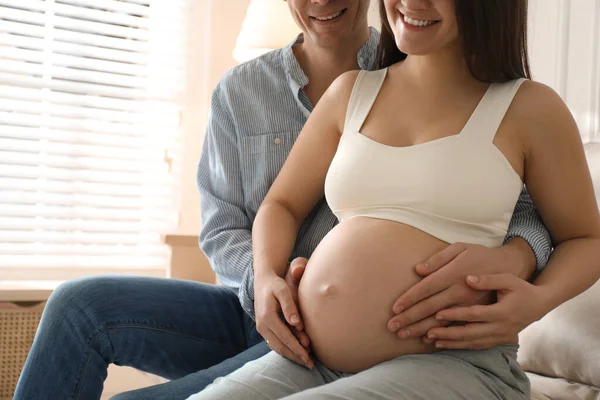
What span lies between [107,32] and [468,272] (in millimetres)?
2473

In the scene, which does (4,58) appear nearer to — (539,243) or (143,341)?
(143,341)

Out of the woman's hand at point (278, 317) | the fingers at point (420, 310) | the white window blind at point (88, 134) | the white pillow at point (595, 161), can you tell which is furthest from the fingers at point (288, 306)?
the white window blind at point (88, 134)

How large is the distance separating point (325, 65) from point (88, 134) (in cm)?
179

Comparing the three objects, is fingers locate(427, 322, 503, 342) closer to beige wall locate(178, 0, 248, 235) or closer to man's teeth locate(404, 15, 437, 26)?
man's teeth locate(404, 15, 437, 26)

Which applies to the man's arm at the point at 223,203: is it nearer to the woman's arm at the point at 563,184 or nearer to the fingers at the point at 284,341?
the fingers at the point at 284,341

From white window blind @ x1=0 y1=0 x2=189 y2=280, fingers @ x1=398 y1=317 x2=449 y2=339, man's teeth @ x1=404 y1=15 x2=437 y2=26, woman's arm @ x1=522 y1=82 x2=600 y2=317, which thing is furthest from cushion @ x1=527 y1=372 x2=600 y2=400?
white window blind @ x1=0 y1=0 x2=189 y2=280

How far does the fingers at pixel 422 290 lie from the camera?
104 centimetres

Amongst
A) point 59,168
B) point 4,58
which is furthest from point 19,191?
point 4,58

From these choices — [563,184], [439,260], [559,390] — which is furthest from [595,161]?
[439,260]

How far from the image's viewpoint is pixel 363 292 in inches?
42.6

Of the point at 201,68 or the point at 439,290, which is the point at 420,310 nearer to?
the point at 439,290

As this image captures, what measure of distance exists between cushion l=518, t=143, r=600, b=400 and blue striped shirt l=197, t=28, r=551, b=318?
58 cm

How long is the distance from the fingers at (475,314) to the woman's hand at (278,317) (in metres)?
0.22

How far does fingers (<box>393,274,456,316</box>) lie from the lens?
1045 millimetres
